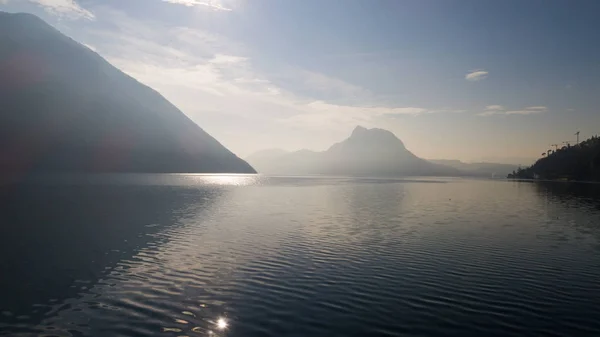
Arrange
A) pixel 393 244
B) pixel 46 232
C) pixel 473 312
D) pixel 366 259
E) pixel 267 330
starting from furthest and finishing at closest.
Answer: pixel 46 232, pixel 393 244, pixel 366 259, pixel 473 312, pixel 267 330

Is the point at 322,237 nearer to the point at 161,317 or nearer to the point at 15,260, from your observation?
the point at 161,317

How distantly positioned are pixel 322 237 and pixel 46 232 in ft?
129

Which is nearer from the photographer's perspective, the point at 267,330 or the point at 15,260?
the point at 267,330

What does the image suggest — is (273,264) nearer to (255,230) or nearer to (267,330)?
(267,330)

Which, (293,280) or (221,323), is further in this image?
(293,280)

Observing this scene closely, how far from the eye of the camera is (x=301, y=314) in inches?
867

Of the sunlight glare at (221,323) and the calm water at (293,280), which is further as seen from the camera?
the calm water at (293,280)

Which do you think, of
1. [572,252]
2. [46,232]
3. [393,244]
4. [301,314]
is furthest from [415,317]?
[46,232]

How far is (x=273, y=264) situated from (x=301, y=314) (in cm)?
1284

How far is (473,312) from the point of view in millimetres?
22891

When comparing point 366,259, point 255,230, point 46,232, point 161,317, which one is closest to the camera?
point 161,317

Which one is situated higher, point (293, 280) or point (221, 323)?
point (221, 323)

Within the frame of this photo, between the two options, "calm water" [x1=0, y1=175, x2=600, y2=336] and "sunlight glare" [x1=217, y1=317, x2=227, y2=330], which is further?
"calm water" [x1=0, y1=175, x2=600, y2=336]

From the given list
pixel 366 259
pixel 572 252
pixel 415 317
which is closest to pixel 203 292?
pixel 415 317
